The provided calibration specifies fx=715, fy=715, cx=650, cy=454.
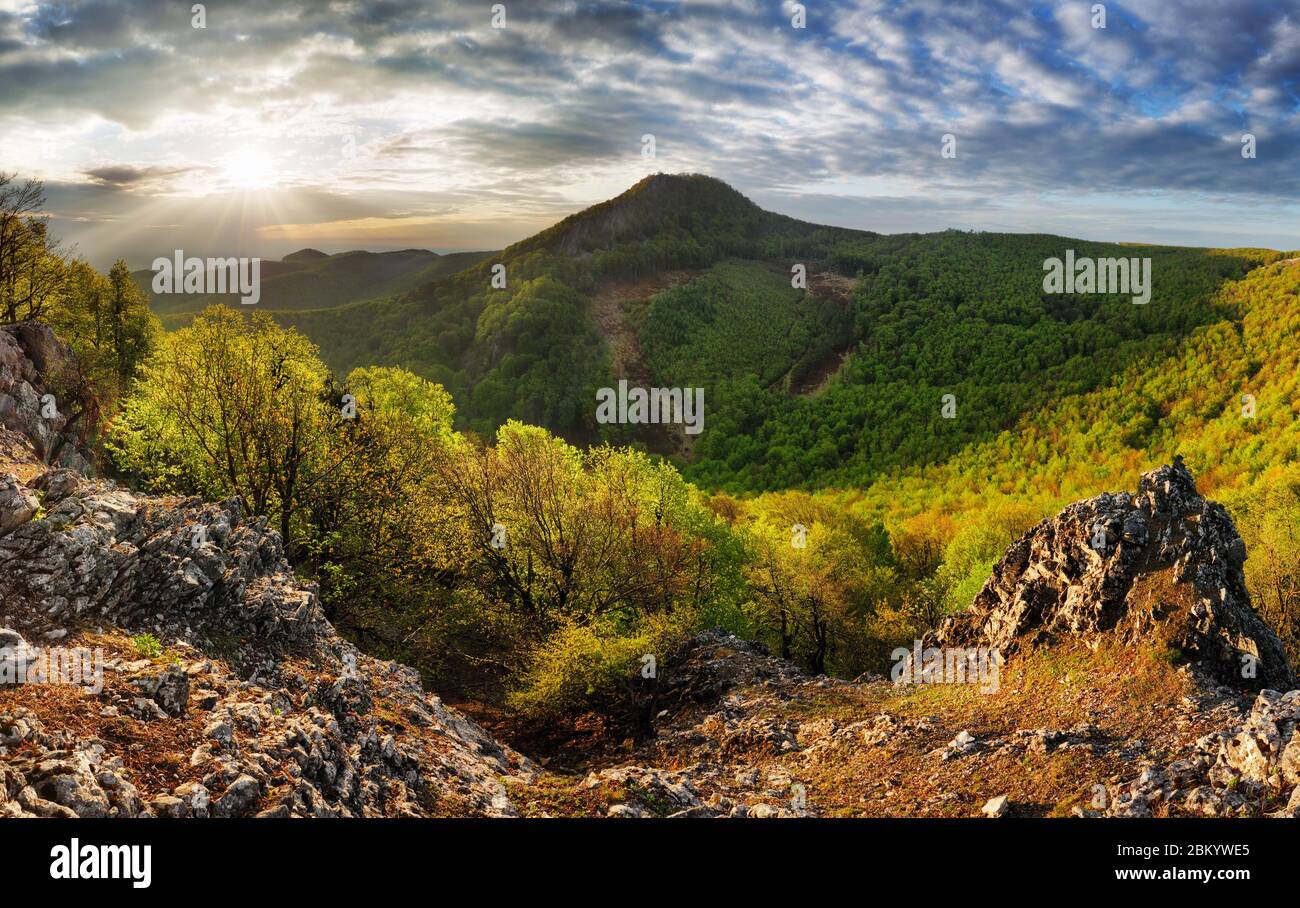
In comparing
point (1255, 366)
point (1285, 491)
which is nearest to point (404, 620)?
point (1285, 491)

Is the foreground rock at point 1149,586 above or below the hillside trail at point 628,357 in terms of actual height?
below

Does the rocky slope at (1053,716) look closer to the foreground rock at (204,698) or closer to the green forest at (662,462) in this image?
the foreground rock at (204,698)

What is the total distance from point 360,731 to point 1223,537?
23.3m

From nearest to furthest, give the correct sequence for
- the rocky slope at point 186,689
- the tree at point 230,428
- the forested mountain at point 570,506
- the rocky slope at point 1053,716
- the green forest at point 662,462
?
the rocky slope at point 186,689
the rocky slope at point 1053,716
the forested mountain at point 570,506
the tree at point 230,428
the green forest at point 662,462

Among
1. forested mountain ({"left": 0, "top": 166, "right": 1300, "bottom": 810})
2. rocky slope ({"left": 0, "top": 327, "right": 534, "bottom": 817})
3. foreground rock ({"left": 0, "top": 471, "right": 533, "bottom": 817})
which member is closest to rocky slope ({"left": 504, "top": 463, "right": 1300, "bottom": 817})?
forested mountain ({"left": 0, "top": 166, "right": 1300, "bottom": 810})

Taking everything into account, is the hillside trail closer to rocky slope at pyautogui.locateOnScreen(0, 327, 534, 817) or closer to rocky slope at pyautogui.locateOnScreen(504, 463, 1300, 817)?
rocky slope at pyautogui.locateOnScreen(504, 463, 1300, 817)

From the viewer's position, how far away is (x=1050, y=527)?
922 inches

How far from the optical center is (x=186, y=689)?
434 inches

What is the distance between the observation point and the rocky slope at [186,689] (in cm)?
889


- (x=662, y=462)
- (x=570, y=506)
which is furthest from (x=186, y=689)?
(x=662, y=462)

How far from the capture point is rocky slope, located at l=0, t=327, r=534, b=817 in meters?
8.89

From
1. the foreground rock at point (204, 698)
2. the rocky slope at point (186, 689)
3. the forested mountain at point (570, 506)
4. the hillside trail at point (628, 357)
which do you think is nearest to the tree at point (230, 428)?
the forested mountain at point (570, 506)

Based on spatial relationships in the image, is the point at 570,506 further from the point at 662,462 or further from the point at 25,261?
the point at 25,261
